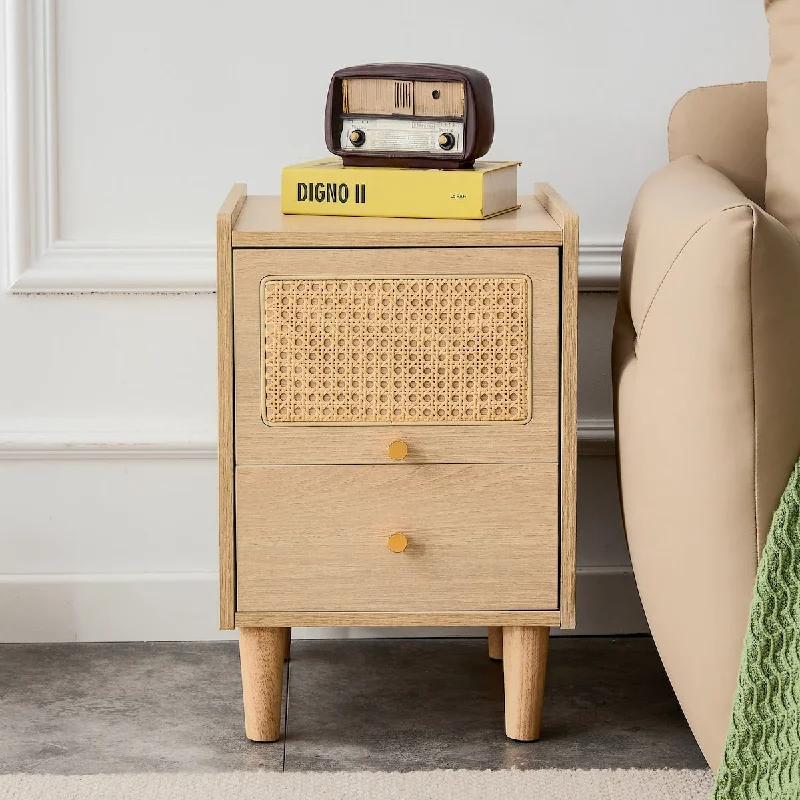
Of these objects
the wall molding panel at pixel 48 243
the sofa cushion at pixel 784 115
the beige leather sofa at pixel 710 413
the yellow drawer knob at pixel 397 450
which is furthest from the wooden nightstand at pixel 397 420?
the wall molding panel at pixel 48 243

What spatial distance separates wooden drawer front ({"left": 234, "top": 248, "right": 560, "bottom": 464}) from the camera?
109 cm

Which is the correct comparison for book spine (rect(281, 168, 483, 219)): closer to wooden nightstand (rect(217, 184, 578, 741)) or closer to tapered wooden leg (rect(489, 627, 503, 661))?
wooden nightstand (rect(217, 184, 578, 741))

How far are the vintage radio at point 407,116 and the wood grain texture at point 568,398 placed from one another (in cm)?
13

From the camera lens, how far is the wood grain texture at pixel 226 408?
3.56ft

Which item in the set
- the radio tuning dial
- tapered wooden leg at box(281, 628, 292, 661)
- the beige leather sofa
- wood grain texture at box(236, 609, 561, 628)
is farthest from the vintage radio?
tapered wooden leg at box(281, 628, 292, 661)

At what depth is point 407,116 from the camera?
46.4 inches

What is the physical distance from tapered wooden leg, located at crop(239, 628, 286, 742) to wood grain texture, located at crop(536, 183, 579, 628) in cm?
33

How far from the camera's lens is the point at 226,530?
44.6 inches

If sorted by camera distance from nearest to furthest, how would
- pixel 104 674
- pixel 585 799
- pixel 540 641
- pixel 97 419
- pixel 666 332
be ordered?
pixel 666 332
pixel 585 799
pixel 540 641
pixel 104 674
pixel 97 419

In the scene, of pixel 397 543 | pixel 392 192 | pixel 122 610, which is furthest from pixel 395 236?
pixel 122 610

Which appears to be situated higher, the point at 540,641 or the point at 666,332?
the point at 666,332

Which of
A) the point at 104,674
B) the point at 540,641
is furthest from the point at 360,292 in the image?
the point at 104,674

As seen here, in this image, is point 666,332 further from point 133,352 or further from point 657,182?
point 133,352

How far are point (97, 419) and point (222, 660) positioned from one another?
15.2 inches
